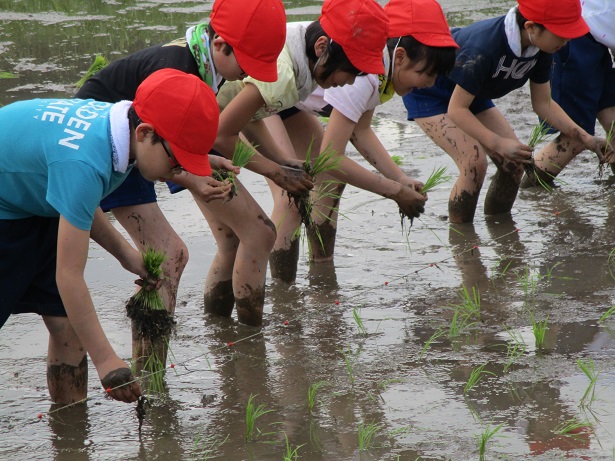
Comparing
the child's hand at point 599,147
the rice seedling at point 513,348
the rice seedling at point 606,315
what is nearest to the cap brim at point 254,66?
the rice seedling at point 513,348

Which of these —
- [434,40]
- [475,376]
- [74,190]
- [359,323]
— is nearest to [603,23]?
[434,40]

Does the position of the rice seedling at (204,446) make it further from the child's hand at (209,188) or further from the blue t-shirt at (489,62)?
the blue t-shirt at (489,62)

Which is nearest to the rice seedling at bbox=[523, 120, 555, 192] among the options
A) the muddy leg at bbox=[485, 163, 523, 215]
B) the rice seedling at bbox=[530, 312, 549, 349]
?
the muddy leg at bbox=[485, 163, 523, 215]

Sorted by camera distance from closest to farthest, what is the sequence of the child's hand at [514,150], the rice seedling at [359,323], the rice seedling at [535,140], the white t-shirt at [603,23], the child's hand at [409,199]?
the rice seedling at [359,323] → the child's hand at [409,199] → the child's hand at [514,150] → the rice seedling at [535,140] → the white t-shirt at [603,23]

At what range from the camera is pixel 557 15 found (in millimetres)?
5359

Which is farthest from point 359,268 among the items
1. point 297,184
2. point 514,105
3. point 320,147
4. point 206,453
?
point 514,105

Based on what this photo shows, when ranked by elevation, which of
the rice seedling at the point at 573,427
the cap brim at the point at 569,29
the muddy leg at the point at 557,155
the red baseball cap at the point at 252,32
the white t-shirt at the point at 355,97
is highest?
the red baseball cap at the point at 252,32

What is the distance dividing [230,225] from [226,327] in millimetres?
586

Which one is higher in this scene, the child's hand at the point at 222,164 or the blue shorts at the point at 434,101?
the child's hand at the point at 222,164

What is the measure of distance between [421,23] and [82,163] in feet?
7.08

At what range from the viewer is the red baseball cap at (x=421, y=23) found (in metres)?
4.66

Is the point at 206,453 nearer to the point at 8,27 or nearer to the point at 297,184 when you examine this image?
the point at 297,184

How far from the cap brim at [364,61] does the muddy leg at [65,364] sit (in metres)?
1.64

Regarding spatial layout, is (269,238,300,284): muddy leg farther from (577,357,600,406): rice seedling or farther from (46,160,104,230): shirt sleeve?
(46,160,104,230): shirt sleeve
